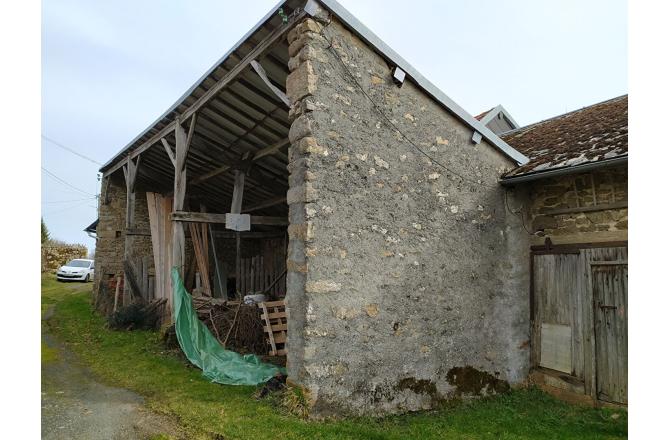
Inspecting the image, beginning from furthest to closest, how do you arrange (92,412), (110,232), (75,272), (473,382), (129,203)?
(75,272)
(110,232)
(129,203)
(473,382)
(92,412)

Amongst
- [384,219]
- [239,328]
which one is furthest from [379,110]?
[239,328]

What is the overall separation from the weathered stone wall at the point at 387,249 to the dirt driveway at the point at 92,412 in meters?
1.57

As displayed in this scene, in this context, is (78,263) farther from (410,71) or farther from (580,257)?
(580,257)

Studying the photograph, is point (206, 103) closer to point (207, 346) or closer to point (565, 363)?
point (207, 346)

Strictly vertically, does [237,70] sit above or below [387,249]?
above

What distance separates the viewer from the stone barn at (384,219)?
4980 mm

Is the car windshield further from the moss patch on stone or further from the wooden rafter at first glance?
the moss patch on stone

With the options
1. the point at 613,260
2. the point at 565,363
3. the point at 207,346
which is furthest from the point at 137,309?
the point at 613,260

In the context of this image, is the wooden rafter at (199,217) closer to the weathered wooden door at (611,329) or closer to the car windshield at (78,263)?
the weathered wooden door at (611,329)

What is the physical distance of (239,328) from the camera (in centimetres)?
799

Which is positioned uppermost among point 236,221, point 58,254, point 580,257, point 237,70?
point 237,70

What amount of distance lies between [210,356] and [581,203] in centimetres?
567

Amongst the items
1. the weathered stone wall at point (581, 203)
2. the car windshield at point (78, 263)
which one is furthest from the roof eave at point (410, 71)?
the car windshield at point (78, 263)

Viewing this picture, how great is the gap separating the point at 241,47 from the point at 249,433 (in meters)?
4.65
